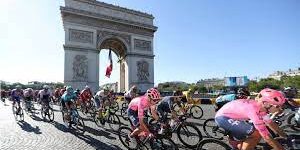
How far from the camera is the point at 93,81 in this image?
39781 millimetres

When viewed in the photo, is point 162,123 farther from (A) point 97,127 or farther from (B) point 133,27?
(B) point 133,27

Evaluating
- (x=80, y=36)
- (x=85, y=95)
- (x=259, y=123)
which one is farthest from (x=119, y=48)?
(x=259, y=123)

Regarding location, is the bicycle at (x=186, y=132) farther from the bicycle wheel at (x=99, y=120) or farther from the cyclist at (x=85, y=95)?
the cyclist at (x=85, y=95)

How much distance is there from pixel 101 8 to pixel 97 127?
101 feet

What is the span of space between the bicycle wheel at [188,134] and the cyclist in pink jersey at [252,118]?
9.17 ft

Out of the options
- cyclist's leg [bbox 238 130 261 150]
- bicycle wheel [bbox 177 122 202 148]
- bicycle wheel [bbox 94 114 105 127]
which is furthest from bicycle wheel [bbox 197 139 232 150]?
bicycle wheel [bbox 94 114 105 127]

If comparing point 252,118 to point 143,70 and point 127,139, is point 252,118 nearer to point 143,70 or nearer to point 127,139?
point 127,139

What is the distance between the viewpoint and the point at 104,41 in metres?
42.1

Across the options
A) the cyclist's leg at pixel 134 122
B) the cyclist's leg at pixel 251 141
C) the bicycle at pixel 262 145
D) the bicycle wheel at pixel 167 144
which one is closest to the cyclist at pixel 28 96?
the cyclist's leg at pixel 134 122

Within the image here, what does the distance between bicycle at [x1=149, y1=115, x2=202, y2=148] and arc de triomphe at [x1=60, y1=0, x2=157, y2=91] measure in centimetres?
3072

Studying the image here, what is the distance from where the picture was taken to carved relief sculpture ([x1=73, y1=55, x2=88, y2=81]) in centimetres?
3822

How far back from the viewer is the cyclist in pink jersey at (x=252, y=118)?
427cm

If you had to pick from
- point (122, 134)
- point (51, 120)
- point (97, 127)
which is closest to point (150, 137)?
point (122, 134)

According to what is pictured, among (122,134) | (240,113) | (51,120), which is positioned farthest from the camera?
(51,120)
